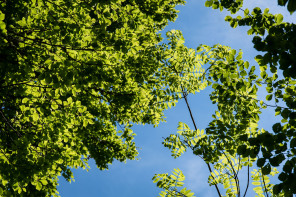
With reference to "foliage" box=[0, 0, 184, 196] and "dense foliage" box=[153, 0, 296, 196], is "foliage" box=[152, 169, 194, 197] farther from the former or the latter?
"foliage" box=[0, 0, 184, 196]

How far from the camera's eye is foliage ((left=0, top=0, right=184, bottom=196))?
398 cm

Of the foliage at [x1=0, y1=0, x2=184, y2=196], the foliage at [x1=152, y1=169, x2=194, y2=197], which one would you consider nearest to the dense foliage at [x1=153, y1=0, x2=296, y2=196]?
the foliage at [x1=152, y1=169, x2=194, y2=197]

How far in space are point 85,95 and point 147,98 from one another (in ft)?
6.32

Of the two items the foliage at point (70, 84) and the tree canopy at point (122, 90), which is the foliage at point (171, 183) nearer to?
the tree canopy at point (122, 90)

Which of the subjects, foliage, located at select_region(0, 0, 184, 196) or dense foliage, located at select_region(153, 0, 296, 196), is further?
foliage, located at select_region(0, 0, 184, 196)

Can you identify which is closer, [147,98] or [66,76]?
[66,76]

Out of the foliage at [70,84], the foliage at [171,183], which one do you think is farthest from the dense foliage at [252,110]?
the foliage at [70,84]

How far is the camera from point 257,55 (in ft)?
8.66

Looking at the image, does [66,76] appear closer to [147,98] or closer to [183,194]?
[183,194]

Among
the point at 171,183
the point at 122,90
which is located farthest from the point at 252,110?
the point at 122,90

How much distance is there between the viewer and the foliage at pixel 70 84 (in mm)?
3982

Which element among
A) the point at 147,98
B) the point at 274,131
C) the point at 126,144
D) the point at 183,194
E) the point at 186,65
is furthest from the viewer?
the point at 126,144

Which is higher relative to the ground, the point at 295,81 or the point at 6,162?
the point at 6,162

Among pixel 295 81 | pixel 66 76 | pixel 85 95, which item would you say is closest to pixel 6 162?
pixel 66 76
